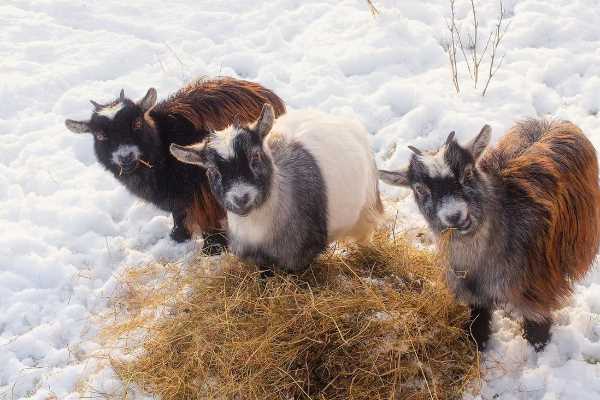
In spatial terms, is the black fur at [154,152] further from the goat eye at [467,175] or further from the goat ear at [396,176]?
the goat eye at [467,175]

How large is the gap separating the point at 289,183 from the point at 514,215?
1.43 meters

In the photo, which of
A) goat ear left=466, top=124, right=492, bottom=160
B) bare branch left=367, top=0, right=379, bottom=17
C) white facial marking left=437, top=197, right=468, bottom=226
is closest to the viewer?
white facial marking left=437, top=197, right=468, bottom=226

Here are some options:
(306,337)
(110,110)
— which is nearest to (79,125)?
(110,110)

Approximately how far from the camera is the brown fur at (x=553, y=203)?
3.41 m

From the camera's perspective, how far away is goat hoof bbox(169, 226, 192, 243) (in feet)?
16.4

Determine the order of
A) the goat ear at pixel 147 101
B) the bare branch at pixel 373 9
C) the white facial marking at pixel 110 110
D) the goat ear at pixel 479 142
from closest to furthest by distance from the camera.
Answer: the goat ear at pixel 479 142, the white facial marking at pixel 110 110, the goat ear at pixel 147 101, the bare branch at pixel 373 9

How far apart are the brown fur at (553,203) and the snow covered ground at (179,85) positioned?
0.44 meters

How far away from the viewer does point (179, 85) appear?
6.52m

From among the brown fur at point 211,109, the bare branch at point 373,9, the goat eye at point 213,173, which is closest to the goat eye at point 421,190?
the goat eye at point 213,173

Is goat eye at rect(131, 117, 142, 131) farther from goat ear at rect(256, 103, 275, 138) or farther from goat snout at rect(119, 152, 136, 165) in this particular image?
goat ear at rect(256, 103, 275, 138)

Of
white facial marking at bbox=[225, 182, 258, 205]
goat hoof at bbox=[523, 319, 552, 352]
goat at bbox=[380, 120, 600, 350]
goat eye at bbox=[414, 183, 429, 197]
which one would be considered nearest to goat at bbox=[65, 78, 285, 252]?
white facial marking at bbox=[225, 182, 258, 205]

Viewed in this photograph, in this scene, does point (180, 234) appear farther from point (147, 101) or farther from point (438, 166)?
point (438, 166)

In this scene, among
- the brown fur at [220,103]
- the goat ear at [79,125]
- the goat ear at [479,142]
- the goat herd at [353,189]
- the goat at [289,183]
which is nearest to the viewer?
the goat ear at [479,142]

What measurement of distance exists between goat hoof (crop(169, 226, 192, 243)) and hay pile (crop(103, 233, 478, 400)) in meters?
0.77
